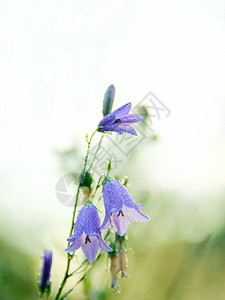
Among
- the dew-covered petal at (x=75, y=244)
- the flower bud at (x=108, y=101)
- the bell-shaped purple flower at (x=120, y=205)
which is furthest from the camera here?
the flower bud at (x=108, y=101)

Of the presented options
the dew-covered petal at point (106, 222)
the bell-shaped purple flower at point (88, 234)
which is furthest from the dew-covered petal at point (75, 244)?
the dew-covered petal at point (106, 222)

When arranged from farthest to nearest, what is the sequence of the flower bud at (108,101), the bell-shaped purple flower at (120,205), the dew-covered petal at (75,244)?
the flower bud at (108,101) < the bell-shaped purple flower at (120,205) < the dew-covered petal at (75,244)

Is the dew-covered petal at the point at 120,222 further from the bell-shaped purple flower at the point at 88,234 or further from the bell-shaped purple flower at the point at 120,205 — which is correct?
the bell-shaped purple flower at the point at 88,234

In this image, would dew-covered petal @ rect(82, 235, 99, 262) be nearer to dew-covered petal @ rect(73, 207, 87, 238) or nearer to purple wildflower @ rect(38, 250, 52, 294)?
dew-covered petal @ rect(73, 207, 87, 238)

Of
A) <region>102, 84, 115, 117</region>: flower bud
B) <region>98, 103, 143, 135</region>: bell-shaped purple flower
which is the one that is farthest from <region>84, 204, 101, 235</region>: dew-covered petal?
<region>102, 84, 115, 117</region>: flower bud

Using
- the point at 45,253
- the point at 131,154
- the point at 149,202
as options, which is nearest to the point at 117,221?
the point at 45,253

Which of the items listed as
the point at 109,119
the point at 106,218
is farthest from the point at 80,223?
the point at 109,119

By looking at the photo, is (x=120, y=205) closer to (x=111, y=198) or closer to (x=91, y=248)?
(x=111, y=198)
